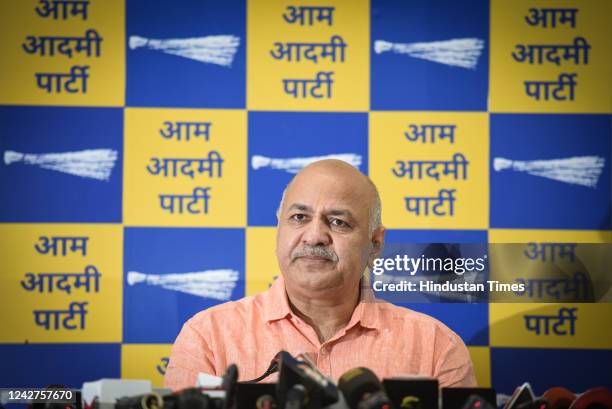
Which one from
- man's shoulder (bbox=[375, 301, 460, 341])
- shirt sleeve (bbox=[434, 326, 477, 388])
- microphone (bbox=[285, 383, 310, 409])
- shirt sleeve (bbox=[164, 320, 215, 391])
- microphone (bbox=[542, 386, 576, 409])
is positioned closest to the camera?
microphone (bbox=[285, 383, 310, 409])

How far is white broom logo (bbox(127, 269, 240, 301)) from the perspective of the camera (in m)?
3.13

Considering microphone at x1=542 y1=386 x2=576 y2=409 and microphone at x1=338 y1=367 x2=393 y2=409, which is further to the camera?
microphone at x1=542 y1=386 x2=576 y2=409

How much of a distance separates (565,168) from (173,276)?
1.79 meters

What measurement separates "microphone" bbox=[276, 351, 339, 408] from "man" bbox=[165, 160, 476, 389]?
2.86 ft

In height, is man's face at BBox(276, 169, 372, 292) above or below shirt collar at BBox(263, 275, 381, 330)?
above

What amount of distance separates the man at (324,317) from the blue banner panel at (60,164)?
1.12m

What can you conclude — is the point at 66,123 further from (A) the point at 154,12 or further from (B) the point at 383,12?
(B) the point at 383,12

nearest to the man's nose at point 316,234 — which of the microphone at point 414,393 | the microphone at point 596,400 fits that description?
the microphone at point 414,393

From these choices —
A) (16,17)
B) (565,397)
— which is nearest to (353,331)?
(565,397)

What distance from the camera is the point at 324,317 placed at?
2.28 m

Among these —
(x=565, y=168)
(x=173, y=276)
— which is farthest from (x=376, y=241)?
(x=565, y=168)

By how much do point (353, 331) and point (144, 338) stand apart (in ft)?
4.07

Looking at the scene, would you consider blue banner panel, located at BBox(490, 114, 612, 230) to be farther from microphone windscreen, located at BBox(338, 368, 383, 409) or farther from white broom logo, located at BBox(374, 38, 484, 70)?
microphone windscreen, located at BBox(338, 368, 383, 409)

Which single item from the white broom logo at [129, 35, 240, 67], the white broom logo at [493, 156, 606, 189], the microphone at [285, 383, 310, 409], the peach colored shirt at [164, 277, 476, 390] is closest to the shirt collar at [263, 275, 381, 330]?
the peach colored shirt at [164, 277, 476, 390]
